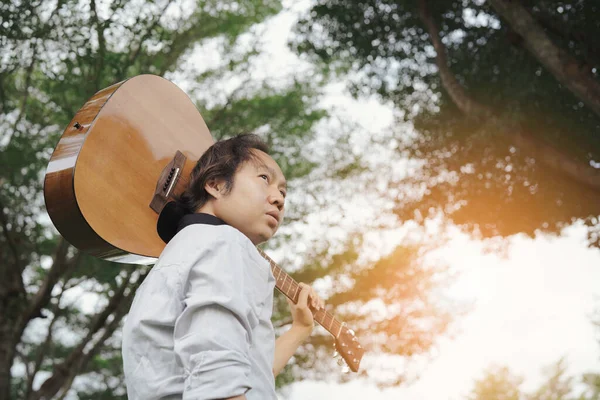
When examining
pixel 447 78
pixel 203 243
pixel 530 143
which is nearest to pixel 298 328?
pixel 203 243

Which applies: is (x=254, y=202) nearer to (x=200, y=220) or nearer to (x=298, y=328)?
(x=200, y=220)

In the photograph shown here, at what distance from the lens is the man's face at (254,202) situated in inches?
66.1

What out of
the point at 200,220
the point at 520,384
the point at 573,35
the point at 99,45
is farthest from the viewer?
the point at 520,384

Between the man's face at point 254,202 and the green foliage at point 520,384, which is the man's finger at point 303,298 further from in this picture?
the green foliage at point 520,384

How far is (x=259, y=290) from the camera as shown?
4.84 ft

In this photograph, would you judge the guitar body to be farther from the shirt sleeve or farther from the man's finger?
the man's finger

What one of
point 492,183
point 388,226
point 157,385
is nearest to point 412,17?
point 492,183

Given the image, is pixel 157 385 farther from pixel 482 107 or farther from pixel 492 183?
pixel 492 183

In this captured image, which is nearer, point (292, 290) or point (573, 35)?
point (292, 290)

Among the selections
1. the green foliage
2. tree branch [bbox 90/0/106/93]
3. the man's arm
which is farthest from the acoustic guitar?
the green foliage

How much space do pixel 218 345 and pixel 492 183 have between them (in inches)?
275

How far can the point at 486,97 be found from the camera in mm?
7129

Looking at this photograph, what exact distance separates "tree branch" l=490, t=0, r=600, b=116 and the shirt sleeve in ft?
16.0

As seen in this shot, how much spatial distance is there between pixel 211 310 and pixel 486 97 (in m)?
6.35
